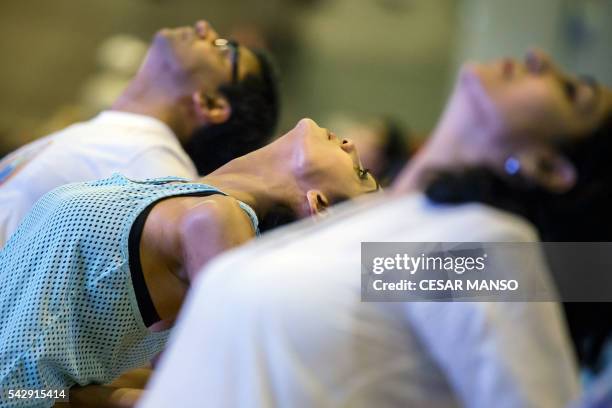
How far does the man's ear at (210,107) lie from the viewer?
3.88 ft

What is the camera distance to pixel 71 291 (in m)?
0.91

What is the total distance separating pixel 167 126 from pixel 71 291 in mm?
411

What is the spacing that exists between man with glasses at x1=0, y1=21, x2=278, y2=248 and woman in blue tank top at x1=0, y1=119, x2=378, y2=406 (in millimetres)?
155

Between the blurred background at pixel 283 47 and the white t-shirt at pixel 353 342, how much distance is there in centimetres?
269

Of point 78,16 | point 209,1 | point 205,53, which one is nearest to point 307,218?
point 205,53

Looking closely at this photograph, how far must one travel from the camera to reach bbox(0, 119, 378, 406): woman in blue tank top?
2.83 ft

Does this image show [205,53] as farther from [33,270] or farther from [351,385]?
[351,385]

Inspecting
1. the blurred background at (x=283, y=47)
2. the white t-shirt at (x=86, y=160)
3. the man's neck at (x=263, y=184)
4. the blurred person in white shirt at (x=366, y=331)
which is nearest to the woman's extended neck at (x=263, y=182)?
the man's neck at (x=263, y=184)

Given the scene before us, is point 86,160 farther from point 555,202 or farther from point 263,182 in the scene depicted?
point 555,202

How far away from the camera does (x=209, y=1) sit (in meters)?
3.79

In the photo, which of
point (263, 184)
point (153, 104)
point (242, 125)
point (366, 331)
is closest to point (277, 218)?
point (263, 184)

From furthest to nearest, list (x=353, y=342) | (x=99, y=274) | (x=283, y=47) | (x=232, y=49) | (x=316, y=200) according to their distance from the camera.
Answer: (x=283, y=47), (x=232, y=49), (x=99, y=274), (x=316, y=200), (x=353, y=342)

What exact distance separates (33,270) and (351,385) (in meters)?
0.42

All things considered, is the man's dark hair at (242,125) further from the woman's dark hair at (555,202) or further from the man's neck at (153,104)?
the woman's dark hair at (555,202)
